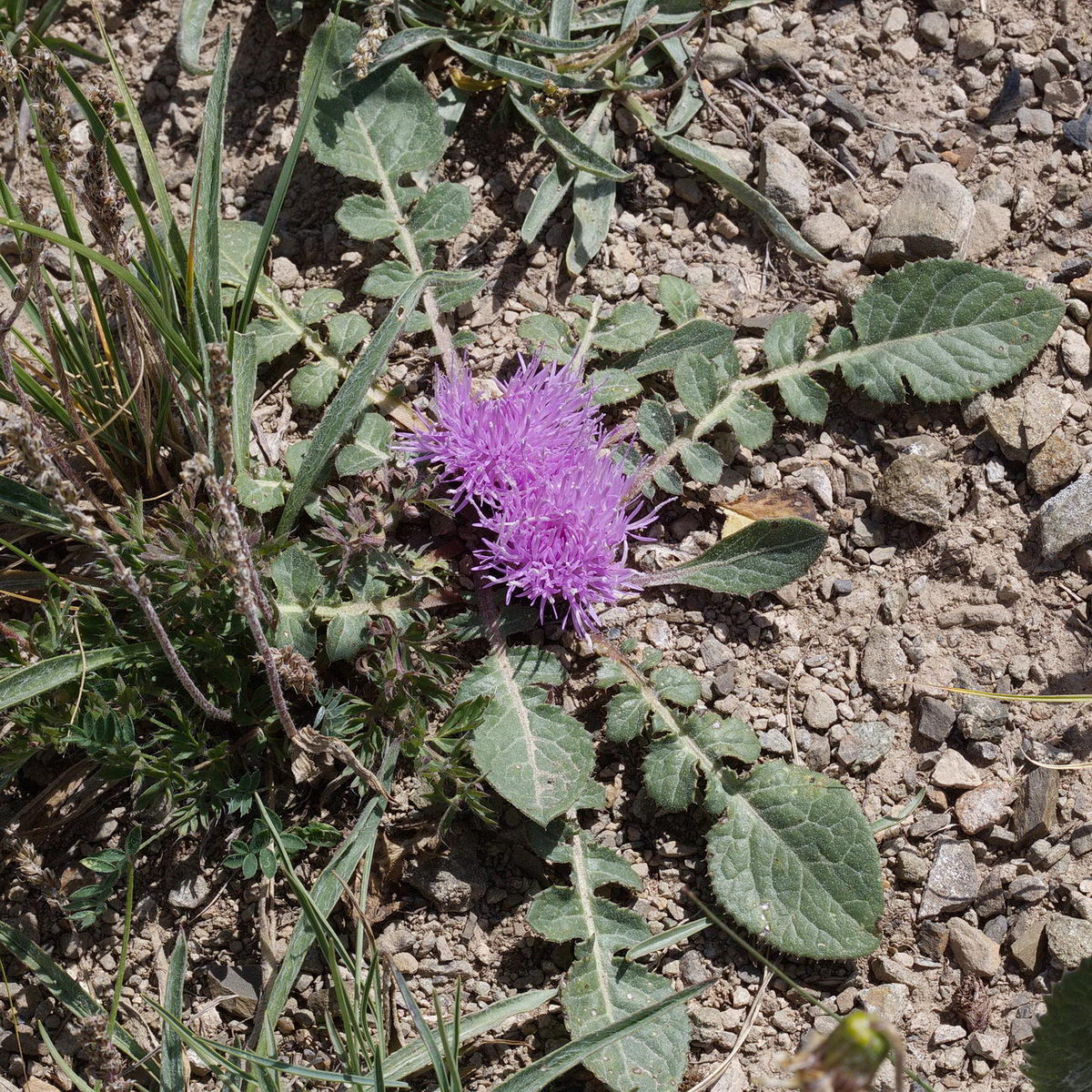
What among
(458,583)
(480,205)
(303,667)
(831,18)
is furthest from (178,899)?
(831,18)

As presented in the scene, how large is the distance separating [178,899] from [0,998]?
1.56ft

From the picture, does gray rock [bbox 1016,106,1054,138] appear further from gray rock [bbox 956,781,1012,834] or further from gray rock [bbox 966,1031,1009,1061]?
gray rock [bbox 966,1031,1009,1061]

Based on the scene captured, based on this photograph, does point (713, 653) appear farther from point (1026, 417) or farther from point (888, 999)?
point (1026, 417)

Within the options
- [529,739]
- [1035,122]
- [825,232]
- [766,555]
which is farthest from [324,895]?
[1035,122]

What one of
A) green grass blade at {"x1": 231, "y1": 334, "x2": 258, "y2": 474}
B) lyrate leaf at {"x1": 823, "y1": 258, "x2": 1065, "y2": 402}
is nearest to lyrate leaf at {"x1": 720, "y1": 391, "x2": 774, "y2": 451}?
lyrate leaf at {"x1": 823, "y1": 258, "x2": 1065, "y2": 402}

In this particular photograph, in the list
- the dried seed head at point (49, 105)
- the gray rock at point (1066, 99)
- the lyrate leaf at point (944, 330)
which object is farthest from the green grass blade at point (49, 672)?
the gray rock at point (1066, 99)

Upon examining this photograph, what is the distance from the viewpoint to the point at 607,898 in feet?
8.23

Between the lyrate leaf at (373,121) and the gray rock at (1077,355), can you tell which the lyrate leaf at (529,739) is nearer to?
the lyrate leaf at (373,121)

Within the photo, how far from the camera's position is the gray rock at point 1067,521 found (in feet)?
9.13

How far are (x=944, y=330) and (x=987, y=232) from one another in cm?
43

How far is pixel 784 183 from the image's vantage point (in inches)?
127

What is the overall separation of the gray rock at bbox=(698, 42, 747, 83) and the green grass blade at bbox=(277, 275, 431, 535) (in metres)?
1.53

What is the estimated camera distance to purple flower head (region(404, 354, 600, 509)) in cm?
263

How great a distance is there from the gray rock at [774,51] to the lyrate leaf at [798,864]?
235 cm
